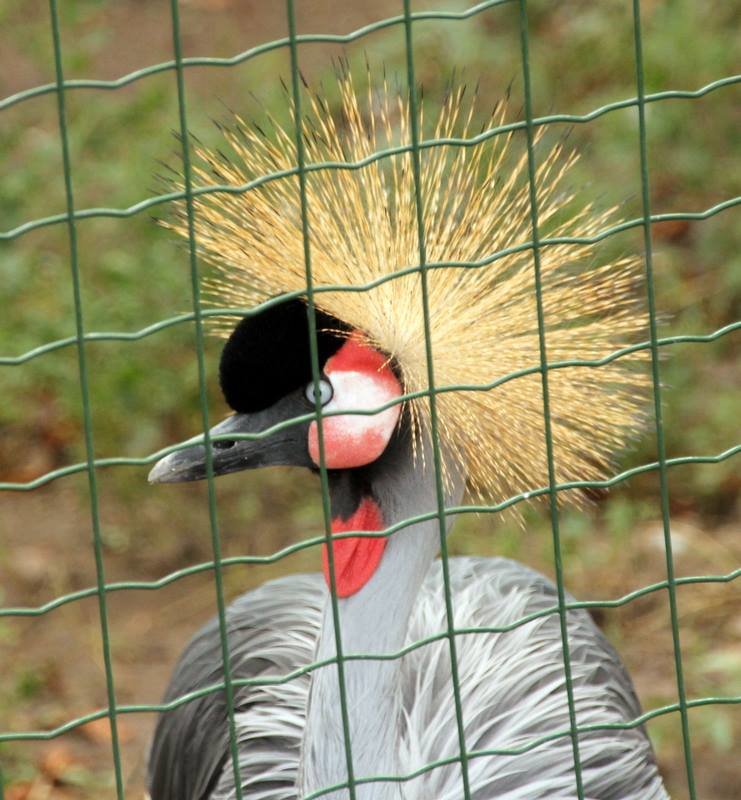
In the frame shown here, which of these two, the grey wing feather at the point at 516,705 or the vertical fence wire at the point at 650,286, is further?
the grey wing feather at the point at 516,705

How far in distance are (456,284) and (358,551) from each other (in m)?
0.31

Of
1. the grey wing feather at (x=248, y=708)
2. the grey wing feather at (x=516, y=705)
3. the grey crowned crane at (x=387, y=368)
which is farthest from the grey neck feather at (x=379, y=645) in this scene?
the grey wing feather at (x=248, y=708)

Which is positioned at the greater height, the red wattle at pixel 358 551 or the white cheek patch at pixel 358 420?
the white cheek patch at pixel 358 420

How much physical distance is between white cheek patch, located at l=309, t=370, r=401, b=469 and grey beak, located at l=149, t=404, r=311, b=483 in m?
0.06

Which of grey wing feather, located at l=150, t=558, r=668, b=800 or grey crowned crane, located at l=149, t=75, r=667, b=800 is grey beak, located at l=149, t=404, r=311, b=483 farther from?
grey wing feather, located at l=150, t=558, r=668, b=800

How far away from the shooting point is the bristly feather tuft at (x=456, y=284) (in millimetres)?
1555

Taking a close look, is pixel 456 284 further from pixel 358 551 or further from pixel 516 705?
pixel 516 705

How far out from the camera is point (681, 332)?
10.2 feet

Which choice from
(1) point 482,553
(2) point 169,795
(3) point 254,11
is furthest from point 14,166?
(2) point 169,795

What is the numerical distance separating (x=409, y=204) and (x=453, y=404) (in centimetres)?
22

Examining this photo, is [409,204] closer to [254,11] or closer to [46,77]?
[46,77]

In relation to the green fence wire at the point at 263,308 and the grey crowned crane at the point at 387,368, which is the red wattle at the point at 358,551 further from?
the green fence wire at the point at 263,308

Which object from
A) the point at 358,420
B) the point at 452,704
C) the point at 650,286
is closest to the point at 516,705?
the point at 452,704

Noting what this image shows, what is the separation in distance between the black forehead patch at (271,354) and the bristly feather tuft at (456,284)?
0.04 meters
